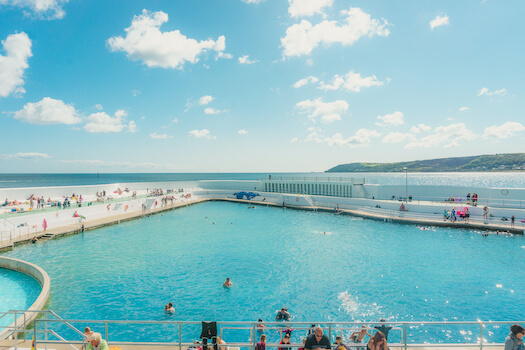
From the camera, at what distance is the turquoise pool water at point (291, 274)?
34.6 feet

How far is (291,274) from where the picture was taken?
14.4 metres

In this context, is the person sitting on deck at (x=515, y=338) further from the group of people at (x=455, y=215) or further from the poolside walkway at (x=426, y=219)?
the group of people at (x=455, y=215)

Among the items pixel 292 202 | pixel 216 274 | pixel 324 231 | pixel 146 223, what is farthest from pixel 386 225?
pixel 146 223

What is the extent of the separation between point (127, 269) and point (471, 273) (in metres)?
18.5

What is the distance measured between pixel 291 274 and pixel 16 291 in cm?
1282

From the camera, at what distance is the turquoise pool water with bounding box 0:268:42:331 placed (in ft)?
35.0

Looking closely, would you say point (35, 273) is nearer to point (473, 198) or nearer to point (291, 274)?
point (291, 274)

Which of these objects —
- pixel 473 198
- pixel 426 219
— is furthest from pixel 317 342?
pixel 473 198

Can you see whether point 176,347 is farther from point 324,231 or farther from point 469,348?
point 324,231

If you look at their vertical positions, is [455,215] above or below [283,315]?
above

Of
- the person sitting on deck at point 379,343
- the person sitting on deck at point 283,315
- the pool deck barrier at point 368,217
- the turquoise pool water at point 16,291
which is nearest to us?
the person sitting on deck at point 379,343

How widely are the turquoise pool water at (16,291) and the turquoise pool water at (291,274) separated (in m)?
0.82

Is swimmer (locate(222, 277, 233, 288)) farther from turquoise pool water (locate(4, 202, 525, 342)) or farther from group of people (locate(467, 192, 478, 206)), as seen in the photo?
group of people (locate(467, 192, 478, 206))

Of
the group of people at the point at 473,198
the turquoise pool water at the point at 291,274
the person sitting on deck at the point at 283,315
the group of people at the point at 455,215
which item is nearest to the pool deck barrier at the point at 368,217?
the group of people at the point at 455,215
